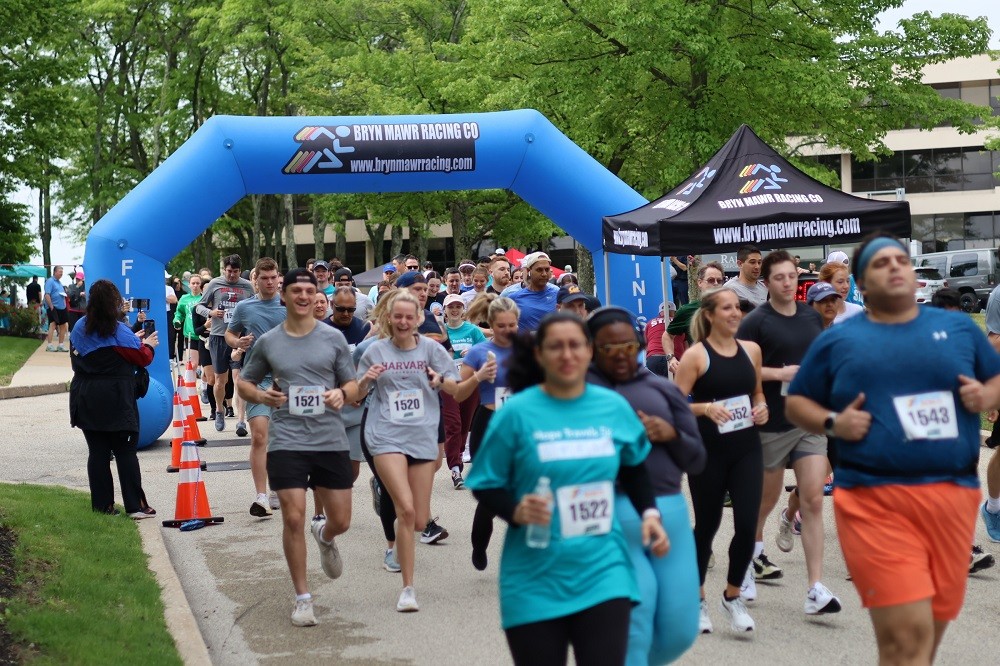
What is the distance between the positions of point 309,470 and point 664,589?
9.97 feet

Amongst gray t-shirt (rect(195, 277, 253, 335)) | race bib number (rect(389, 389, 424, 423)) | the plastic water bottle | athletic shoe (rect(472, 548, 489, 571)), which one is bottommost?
athletic shoe (rect(472, 548, 489, 571))

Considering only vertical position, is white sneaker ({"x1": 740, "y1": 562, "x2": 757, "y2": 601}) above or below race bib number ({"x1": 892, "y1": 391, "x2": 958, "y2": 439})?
below

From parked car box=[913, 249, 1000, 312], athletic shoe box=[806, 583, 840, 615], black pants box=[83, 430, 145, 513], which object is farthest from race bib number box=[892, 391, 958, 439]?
parked car box=[913, 249, 1000, 312]

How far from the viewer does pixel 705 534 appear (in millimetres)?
6898

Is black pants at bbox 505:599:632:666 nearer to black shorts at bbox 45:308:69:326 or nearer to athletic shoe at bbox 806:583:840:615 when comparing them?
athletic shoe at bbox 806:583:840:615

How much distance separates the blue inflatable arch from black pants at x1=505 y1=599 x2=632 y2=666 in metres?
11.2

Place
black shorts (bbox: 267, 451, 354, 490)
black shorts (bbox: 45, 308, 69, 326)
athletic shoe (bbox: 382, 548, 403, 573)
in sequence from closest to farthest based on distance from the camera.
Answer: black shorts (bbox: 267, 451, 354, 490) < athletic shoe (bbox: 382, 548, 403, 573) < black shorts (bbox: 45, 308, 69, 326)

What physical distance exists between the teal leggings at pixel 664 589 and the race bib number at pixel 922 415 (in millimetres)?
A: 906

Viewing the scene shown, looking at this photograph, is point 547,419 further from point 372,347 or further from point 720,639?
point 372,347

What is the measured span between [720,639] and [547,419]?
298 centimetres

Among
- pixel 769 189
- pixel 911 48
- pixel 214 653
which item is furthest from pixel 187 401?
pixel 911 48

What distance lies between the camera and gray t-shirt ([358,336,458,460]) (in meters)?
7.92

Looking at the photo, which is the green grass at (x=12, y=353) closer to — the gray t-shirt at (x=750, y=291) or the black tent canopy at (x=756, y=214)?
the black tent canopy at (x=756, y=214)

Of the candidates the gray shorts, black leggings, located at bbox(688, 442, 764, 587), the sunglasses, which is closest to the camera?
the sunglasses
